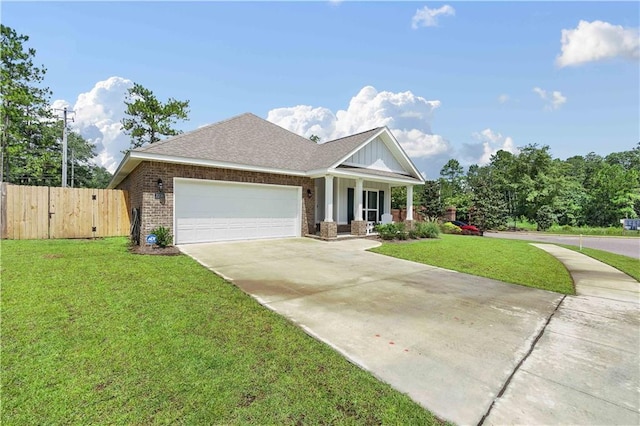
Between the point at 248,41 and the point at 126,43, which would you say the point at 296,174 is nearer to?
the point at 248,41

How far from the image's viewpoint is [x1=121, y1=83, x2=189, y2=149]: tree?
2767 centimetres

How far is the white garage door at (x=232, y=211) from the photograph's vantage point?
11.0 m

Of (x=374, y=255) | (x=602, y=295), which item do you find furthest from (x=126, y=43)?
(x=602, y=295)

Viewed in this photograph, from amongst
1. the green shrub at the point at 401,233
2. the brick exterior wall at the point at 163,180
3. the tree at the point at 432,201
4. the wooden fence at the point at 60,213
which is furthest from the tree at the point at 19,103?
the tree at the point at 432,201

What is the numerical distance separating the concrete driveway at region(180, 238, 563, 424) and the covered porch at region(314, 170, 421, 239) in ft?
18.1

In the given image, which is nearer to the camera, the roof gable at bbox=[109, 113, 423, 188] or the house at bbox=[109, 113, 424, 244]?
the house at bbox=[109, 113, 424, 244]

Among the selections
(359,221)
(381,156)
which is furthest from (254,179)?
(381,156)

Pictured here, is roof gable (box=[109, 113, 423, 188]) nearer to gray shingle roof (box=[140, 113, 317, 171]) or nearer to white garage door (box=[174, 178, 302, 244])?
gray shingle roof (box=[140, 113, 317, 171])

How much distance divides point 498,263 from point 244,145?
11.0 m

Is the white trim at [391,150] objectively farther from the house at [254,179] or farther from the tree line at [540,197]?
the tree line at [540,197]

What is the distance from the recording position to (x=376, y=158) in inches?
636

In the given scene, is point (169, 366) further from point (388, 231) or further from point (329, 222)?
point (388, 231)

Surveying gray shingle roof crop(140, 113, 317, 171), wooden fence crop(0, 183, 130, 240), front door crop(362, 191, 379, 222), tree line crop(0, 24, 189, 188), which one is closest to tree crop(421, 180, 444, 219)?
front door crop(362, 191, 379, 222)

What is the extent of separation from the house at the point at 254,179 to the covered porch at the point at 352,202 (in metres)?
0.05
